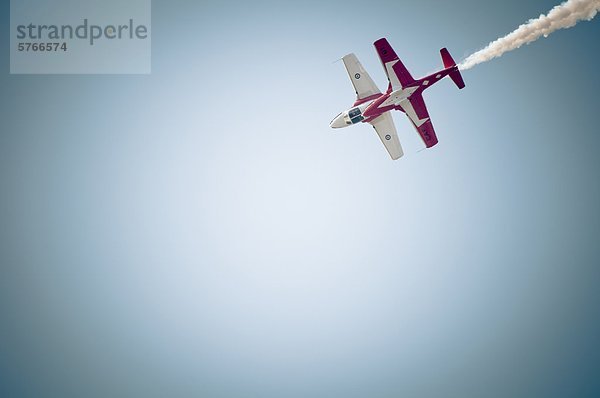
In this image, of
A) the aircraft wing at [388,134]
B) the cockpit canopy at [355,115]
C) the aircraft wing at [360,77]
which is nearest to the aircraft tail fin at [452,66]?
the aircraft wing at [360,77]

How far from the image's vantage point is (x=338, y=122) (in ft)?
110

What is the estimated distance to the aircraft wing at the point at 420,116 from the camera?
32.6m

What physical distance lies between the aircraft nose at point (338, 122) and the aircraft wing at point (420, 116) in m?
4.10

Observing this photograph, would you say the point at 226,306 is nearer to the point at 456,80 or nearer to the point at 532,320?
the point at 532,320

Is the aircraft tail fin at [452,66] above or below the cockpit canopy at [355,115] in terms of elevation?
above

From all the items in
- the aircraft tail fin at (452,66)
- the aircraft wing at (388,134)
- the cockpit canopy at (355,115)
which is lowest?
the aircraft wing at (388,134)

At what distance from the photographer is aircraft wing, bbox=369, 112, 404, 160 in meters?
34.5

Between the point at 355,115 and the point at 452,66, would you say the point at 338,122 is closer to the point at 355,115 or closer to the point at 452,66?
the point at 355,115

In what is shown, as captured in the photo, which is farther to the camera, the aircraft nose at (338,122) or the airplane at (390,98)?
the aircraft nose at (338,122)

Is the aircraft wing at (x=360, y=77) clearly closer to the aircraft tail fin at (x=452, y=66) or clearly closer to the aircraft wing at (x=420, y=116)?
the aircraft wing at (x=420, y=116)

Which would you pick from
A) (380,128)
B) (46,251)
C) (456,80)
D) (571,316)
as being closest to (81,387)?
(46,251)

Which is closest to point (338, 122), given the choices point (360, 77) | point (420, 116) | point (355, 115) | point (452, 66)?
point (355, 115)

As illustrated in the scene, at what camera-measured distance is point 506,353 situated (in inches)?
3364

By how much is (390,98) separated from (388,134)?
362cm
